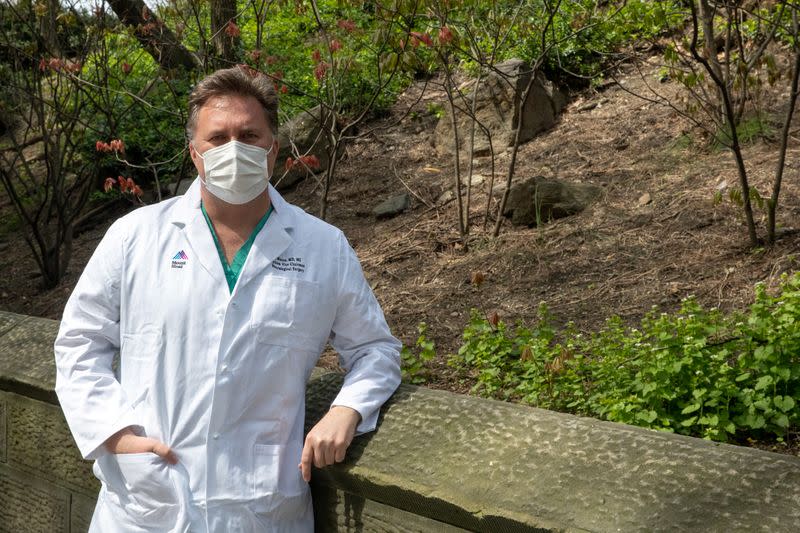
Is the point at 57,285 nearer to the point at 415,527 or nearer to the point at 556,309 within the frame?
the point at 556,309

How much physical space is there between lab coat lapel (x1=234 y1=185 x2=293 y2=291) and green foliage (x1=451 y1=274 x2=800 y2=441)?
57.3 inches

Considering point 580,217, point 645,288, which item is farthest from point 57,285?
point 645,288

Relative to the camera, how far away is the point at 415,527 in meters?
2.32

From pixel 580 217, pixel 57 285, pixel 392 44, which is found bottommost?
pixel 57 285

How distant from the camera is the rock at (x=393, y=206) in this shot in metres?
7.43

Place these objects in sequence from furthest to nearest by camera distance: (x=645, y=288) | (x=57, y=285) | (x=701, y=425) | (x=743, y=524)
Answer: (x=57, y=285)
(x=645, y=288)
(x=701, y=425)
(x=743, y=524)

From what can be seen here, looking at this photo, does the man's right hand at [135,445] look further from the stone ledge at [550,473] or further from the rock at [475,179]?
the rock at [475,179]

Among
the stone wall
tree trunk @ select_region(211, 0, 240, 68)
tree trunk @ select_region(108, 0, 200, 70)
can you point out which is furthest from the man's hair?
tree trunk @ select_region(108, 0, 200, 70)

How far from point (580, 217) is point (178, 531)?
444 centimetres

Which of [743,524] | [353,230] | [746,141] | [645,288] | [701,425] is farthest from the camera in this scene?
[353,230]

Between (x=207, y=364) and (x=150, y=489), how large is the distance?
0.34 meters

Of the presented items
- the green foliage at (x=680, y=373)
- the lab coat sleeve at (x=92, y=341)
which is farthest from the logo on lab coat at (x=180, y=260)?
the green foliage at (x=680, y=373)

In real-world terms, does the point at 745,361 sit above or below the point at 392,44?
below

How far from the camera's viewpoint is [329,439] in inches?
93.0
